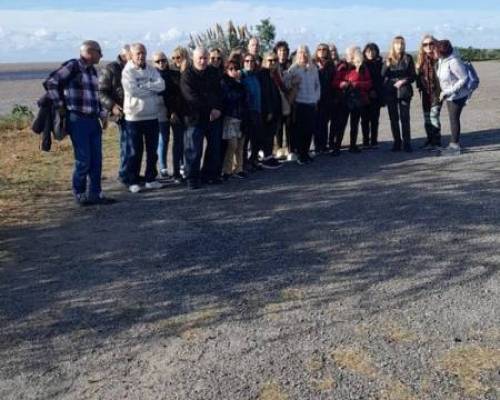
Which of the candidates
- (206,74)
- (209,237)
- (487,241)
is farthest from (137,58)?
(487,241)

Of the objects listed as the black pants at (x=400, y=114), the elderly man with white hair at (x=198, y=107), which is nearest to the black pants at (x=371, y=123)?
the black pants at (x=400, y=114)

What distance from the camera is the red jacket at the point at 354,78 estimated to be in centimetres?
1056

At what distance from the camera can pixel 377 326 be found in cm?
455

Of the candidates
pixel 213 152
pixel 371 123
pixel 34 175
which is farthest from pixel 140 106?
pixel 371 123

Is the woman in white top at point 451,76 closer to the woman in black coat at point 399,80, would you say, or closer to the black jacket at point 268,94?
the woman in black coat at point 399,80

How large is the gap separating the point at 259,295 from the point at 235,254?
1028mm

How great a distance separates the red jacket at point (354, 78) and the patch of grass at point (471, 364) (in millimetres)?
6902

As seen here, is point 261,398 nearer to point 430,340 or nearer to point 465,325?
point 430,340

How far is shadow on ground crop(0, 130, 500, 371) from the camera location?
4.91 m

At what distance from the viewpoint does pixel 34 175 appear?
10.3 m

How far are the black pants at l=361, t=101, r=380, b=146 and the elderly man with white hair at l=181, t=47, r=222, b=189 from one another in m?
3.31

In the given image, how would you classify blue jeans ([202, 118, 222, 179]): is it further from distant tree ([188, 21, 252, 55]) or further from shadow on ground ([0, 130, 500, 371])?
distant tree ([188, 21, 252, 55])

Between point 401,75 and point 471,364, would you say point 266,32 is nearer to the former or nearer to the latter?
point 401,75

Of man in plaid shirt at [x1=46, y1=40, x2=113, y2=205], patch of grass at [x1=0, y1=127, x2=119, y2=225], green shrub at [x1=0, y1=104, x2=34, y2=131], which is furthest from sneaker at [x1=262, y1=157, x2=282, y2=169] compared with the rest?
green shrub at [x1=0, y1=104, x2=34, y2=131]
